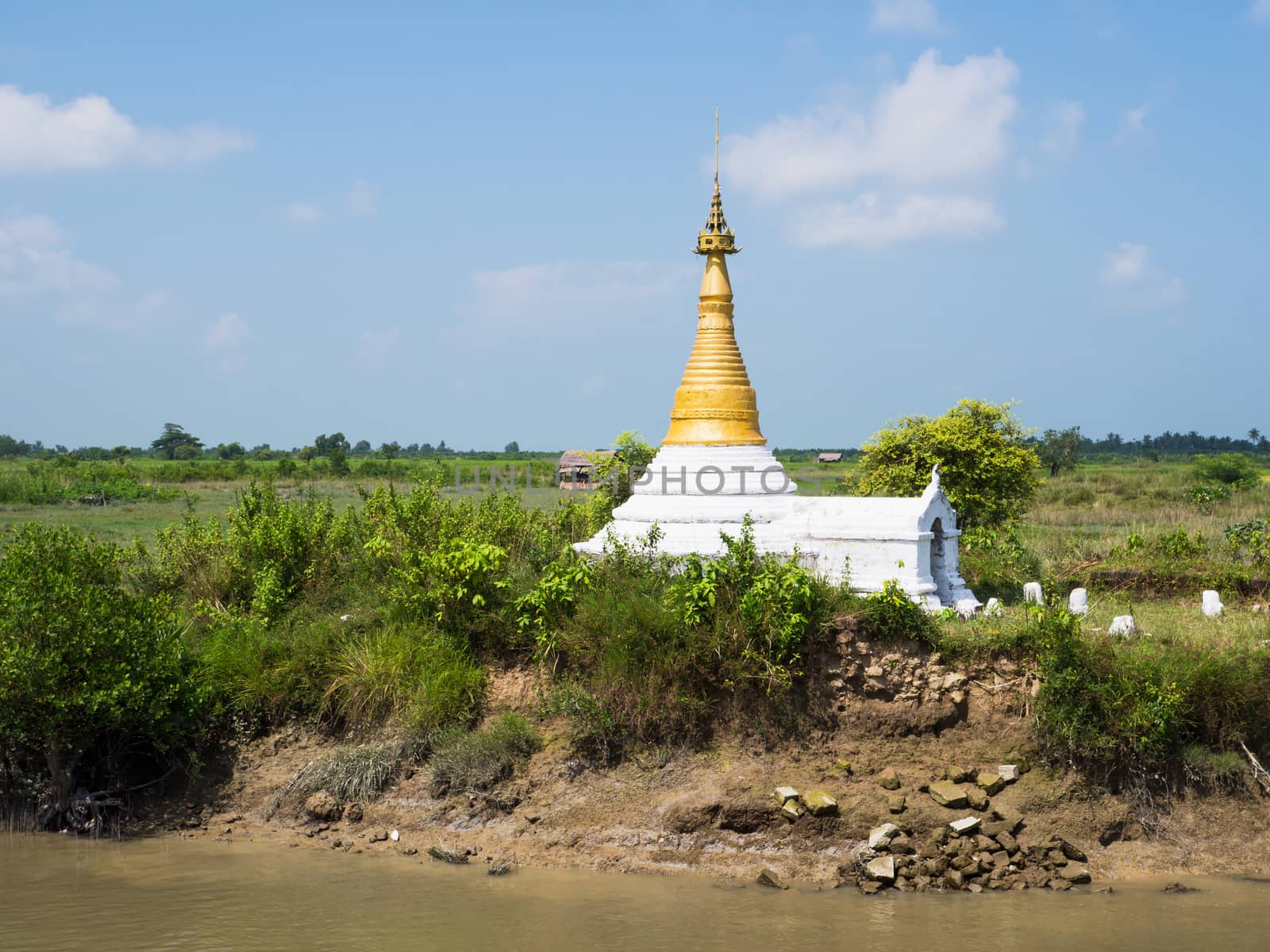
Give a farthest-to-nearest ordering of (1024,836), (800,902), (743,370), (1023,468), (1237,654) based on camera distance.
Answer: (1023,468)
(743,370)
(1237,654)
(1024,836)
(800,902)

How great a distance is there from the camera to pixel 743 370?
15.6 meters

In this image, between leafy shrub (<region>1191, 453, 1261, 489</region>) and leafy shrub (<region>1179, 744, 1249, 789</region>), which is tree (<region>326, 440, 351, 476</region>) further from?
leafy shrub (<region>1179, 744, 1249, 789</region>)

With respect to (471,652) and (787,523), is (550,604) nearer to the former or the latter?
(471,652)

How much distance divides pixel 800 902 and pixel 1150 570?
8787 mm

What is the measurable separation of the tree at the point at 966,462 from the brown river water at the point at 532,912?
9615 mm

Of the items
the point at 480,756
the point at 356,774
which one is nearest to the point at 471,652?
the point at 480,756

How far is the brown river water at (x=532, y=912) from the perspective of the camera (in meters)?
9.48

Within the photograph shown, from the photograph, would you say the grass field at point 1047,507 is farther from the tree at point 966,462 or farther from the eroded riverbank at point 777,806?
the eroded riverbank at point 777,806

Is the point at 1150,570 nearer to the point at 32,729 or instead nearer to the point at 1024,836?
the point at 1024,836

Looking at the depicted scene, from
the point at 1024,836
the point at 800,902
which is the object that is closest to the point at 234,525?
the point at 800,902

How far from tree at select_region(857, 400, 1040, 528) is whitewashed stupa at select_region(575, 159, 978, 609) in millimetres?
5013

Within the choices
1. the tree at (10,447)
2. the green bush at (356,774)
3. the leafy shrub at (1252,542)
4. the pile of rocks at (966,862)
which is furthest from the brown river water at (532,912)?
the tree at (10,447)

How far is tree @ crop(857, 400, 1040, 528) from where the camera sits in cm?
1950

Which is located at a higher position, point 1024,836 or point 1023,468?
point 1023,468
